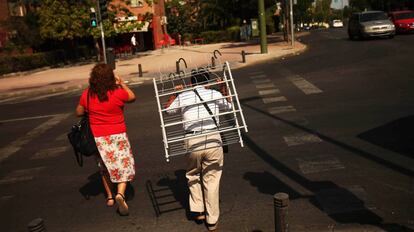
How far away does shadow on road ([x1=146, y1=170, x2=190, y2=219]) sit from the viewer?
5.07 m

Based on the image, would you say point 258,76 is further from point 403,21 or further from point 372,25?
point 403,21

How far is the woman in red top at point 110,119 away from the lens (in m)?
4.73

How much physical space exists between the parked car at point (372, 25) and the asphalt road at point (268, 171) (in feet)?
49.8

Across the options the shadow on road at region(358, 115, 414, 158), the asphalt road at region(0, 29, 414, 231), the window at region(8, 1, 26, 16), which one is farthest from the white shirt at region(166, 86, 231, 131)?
the window at region(8, 1, 26, 16)

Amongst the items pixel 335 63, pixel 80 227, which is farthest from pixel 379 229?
pixel 335 63

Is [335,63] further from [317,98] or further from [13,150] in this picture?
[13,150]

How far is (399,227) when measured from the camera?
4.07 meters

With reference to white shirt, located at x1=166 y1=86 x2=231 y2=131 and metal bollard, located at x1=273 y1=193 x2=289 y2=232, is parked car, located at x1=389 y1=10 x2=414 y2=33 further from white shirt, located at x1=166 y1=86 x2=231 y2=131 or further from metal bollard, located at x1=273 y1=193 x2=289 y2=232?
metal bollard, located at x1=273 y1=193 x2=289 y2=232

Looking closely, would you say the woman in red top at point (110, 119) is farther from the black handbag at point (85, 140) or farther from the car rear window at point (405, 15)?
the car rear window at point (405, 15)

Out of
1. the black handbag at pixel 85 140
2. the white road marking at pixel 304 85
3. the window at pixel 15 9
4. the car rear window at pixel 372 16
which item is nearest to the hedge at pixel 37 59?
the window at pixel 15 9

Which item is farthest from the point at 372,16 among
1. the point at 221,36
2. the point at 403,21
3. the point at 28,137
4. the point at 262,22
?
the point at 221,36

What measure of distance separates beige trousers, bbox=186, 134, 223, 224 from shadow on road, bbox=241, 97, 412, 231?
110 cm

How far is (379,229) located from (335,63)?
13.5 metres

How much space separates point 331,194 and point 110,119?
2.67 meters
